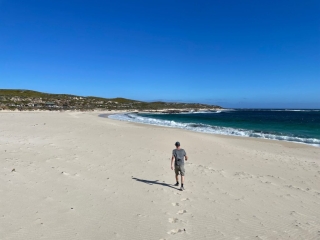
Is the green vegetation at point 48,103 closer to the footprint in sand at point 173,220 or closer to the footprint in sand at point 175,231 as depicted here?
the footprint in sand at point 173,220

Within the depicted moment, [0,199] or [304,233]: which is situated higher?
[0,199]

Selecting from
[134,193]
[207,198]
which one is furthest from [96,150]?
[207,198]

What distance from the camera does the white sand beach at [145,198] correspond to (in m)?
4.84

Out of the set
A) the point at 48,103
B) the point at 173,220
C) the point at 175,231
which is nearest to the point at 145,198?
the point at 173,220

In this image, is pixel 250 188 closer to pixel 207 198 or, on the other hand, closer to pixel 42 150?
pixel 207 198

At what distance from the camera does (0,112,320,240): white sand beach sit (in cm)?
484

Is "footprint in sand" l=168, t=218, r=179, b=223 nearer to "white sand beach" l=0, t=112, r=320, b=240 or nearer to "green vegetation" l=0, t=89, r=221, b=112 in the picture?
"white sand beach" l=0, t=112, r=320, b=240

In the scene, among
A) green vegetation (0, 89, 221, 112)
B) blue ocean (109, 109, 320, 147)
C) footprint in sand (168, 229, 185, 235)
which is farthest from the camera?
green vegetation (0, 89, 221, 112)

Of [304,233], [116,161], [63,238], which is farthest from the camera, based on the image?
[116,161]

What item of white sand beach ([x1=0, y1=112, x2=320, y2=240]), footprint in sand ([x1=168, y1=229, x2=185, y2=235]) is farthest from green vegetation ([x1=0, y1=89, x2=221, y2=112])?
footprint in sand ([x1=168, y1=229, x2=185, y2=235])

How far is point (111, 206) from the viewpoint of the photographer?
19.1 feet

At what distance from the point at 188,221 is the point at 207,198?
65.8 inches

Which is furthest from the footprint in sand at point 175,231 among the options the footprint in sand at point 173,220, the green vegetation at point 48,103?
the green vegetation at point 48,103

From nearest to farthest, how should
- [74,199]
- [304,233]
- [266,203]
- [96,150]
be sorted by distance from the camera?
[304,233] < [74,199] < [266,203] < [96,150]
